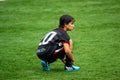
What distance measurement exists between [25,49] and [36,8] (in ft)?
17.1

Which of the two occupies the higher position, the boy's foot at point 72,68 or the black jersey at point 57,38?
the black jersey at point 57,38

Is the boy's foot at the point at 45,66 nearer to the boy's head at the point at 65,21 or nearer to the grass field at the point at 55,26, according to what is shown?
the grass field at the point at 55,26

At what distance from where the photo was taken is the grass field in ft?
23.0

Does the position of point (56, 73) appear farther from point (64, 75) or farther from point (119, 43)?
point (119, 43)

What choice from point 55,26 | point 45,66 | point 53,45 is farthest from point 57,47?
point 55,26

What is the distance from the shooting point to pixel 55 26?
11.2 m

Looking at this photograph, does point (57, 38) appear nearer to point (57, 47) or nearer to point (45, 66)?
point (57, 47)

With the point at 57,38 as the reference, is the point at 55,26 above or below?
below

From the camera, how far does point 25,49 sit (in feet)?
29.1

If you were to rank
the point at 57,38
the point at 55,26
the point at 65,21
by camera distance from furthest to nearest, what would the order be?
the point at 55,26 < the point at 65,21 < the point at 57,38

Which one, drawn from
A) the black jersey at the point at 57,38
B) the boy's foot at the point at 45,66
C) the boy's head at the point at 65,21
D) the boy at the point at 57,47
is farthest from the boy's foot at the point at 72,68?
the boy's head at the point at 65,21

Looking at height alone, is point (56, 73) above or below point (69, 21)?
below

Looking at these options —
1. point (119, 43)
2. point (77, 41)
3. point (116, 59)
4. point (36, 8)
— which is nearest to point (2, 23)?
point (36, 8)

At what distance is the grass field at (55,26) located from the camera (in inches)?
277
